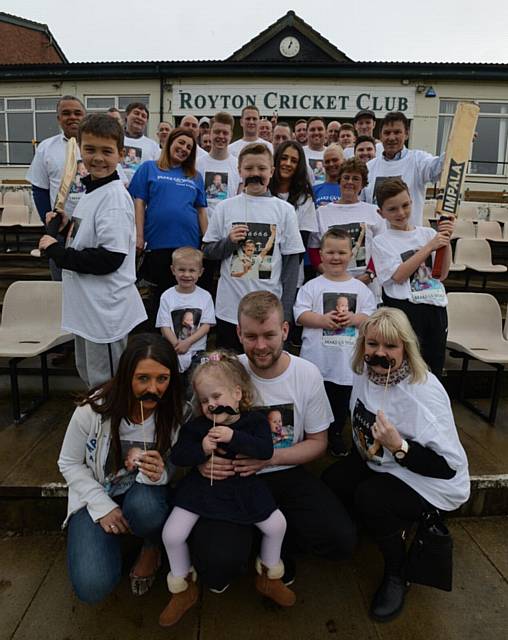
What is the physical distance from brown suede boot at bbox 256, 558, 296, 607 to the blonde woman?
37cm

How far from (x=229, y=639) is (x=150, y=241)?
2.42 m

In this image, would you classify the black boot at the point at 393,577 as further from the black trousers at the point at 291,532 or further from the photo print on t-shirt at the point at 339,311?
the photo print on t-shirt at the point at 339,311

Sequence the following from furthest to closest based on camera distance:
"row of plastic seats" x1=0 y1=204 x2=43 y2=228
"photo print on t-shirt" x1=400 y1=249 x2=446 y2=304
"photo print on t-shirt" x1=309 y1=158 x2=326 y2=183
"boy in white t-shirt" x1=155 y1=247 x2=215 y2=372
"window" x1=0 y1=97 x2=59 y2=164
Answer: "window" x1=0 y1=97 x2=59 y2=164
"row of plastic seats" x1=0 y1=204 x2=43 y2=228
"photo print on t-shirt" x1=309 y1=158 x2=326 y2=183
"boy in white t-shirt" x1=155 y1=247 x2=215 y2=372
"photo print on t-shirt" x1=400 y1=249 x2=446 y2=304

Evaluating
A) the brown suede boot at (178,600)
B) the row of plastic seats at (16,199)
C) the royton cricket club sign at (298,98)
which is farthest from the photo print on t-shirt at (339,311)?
the royton cricket club sign at (298,98)

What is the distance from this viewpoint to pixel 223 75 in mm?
13930

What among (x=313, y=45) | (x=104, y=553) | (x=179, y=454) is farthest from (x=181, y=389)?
(x=313, y=45)

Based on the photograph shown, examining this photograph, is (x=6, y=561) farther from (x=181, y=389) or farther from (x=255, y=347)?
(x=255, y=347)

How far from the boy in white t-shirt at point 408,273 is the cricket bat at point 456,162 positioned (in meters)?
0.10

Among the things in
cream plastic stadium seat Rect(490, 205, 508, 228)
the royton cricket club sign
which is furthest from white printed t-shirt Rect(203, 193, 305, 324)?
the royton cricket club sign

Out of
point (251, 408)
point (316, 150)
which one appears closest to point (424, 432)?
point (251, 408)

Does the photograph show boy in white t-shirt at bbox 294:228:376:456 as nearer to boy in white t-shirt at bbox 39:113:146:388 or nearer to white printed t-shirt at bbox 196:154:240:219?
→ boy in white t-shirt at bbox 39:113:146:388

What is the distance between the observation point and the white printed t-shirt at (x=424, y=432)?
1981mm

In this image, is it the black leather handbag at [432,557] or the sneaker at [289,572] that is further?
the sneaker at [289,572]

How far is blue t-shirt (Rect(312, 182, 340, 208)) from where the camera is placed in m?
3.61
